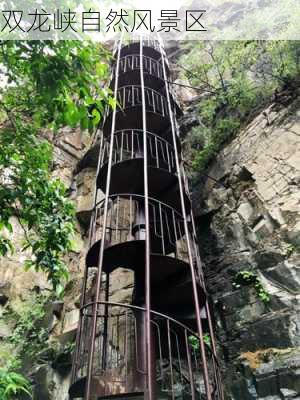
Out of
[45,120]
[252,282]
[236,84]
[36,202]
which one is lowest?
[252,282]

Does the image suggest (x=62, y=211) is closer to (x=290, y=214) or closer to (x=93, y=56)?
(x=93, y=56)

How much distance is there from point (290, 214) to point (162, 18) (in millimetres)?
4069

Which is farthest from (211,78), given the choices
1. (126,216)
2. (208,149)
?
(126,216)

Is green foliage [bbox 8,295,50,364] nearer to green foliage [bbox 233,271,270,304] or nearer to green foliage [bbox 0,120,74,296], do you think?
green foliage [bbox 0,120,74,296]

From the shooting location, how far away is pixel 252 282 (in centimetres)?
520

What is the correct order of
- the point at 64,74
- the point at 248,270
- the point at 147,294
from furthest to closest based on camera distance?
1. the point at 248,270
2. the point at 147,294
3. the point at 64,74

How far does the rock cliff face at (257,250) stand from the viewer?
14.4 ft

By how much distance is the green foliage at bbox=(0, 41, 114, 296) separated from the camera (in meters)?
3.15

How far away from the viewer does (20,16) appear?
12.5 feet

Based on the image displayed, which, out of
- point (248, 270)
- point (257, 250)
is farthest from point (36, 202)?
point (257, 250)

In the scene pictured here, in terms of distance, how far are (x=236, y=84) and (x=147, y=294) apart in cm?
595

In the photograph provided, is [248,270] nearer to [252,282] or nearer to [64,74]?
[252,282]

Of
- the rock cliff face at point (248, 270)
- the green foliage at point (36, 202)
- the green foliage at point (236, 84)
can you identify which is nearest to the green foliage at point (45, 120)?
the green foliage at point (36, 202)

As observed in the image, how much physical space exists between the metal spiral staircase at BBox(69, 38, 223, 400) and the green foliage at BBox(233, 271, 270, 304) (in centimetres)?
68
